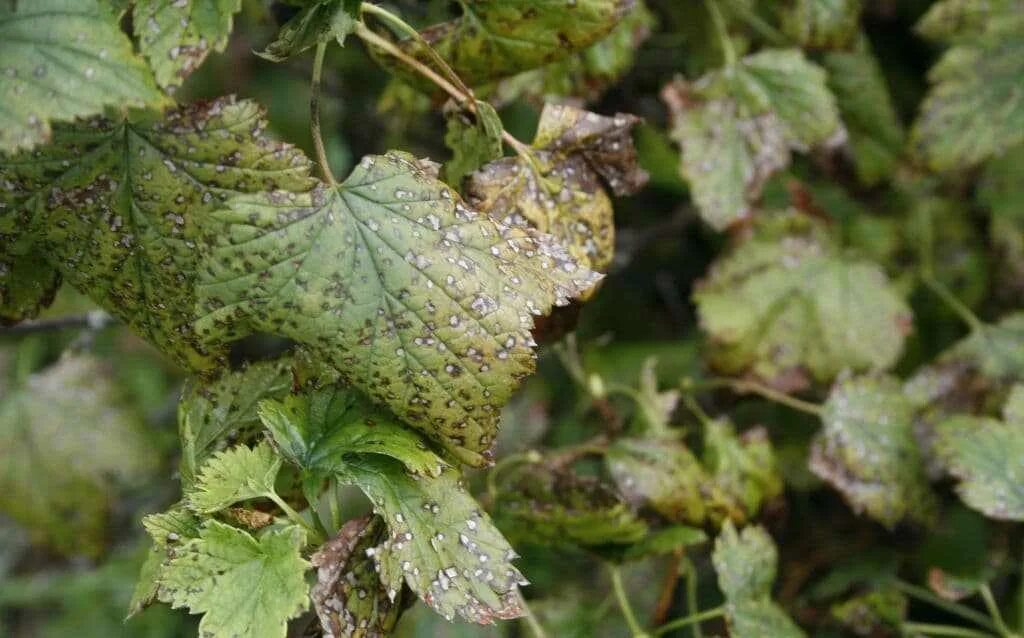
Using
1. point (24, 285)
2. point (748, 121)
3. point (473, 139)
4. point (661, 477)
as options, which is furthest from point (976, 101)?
point (24, 285)

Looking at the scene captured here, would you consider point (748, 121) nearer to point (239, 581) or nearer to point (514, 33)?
point (514, 33)

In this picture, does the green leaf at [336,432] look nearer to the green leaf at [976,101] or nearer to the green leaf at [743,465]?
the green leaf at [743,465]

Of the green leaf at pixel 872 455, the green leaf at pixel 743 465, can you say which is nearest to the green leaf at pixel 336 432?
the green leaf at pixel 743 465

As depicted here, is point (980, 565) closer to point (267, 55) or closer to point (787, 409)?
point (787, 409)

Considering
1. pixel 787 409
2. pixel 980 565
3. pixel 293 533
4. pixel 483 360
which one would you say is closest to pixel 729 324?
pixel 787 409

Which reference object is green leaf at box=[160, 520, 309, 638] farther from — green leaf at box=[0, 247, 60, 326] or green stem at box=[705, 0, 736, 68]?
green stem at box=[705, 0, 736, 68]

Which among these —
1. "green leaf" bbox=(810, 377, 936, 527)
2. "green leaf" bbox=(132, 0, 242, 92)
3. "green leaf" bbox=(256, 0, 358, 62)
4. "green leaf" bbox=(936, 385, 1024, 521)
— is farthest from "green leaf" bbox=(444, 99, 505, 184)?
"green leaf" bbox=(936, 385, 1024, 521)
